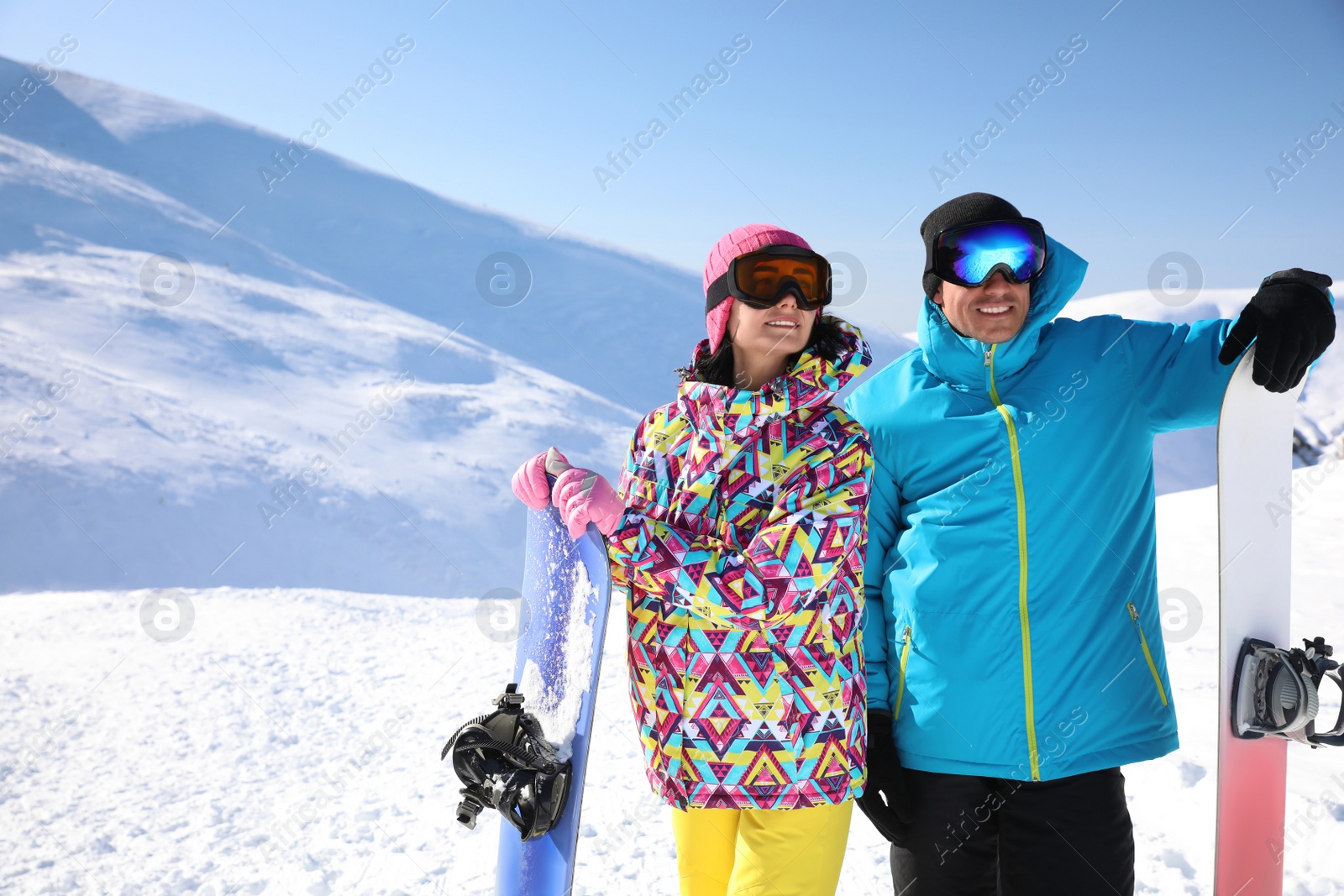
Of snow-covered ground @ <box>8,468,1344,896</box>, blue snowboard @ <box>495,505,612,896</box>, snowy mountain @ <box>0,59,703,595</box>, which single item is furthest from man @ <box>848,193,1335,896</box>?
snowy mountain @ <box>0,59,703,595</box>

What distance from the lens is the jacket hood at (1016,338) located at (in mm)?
1843

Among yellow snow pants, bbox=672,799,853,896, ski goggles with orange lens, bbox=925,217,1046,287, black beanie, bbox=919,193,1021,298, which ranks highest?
black beanie, bbox=919,193,1021,298

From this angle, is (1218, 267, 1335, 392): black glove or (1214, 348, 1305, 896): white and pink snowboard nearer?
(1218, 267, 1335, 392): black glove

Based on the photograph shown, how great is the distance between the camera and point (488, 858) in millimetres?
3148

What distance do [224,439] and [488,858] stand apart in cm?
1208

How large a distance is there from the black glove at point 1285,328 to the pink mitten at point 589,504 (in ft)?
4.53

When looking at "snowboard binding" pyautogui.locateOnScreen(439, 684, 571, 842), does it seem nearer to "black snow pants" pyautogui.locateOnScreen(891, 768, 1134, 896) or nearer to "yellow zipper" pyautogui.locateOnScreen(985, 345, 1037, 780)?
"black snow pants" pyautogui.locateOnScreen(891, 768, 1134, 896)

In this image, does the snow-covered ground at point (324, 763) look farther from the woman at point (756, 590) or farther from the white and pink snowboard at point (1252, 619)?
the woman at point (756, 590)

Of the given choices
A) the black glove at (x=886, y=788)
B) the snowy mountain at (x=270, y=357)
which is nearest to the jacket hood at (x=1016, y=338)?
the black glove at (x=886, y=788)

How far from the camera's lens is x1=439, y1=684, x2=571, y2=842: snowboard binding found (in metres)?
1.84

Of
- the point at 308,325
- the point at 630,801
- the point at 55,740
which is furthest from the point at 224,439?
the point at 630,801

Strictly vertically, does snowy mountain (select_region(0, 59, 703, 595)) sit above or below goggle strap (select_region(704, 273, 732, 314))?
above

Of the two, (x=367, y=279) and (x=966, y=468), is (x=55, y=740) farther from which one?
(x=367, y=279)

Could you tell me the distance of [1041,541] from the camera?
1.79m
